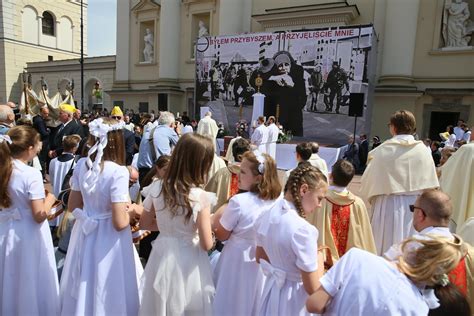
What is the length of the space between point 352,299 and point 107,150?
193cm

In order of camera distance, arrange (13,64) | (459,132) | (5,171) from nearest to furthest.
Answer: (5,171) < (459,132) < (13,64)

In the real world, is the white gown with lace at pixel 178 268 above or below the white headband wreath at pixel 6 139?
below

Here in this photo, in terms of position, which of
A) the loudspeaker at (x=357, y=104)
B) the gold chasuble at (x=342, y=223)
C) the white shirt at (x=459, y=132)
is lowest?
the gold chasuble at (x=342, y=223)

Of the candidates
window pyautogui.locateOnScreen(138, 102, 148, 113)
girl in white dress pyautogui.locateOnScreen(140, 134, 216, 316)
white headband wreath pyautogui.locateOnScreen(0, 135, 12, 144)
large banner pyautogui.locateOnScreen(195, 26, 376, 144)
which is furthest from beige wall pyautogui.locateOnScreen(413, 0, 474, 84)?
white headband wreath pyautogui.locateOnScreen(0, 135, 12, 144)

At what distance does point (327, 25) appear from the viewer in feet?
60.6

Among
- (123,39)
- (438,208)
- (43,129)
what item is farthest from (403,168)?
(123,39)

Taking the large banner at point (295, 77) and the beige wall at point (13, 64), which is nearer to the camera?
the large banner at point (295, 77)

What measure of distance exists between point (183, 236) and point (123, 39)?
2586 centimetres

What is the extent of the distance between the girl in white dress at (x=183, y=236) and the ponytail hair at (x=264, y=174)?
0.36 metres

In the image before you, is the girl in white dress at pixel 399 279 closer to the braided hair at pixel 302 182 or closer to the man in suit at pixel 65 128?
the braided hair at pixel 302 182

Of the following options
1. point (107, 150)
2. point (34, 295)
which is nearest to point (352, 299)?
point (107, 150)

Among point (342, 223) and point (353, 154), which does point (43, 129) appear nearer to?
point (342, 223)

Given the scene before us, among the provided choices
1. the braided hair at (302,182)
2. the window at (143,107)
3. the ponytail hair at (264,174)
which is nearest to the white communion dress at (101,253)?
the ponytail hair at (264,174)

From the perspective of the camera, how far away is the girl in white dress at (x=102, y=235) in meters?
2.44
